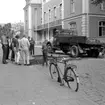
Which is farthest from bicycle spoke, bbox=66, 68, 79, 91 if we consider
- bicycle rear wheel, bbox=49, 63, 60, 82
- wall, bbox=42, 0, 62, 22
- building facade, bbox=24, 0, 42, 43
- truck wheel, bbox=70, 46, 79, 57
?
building facade, bbox=24, 0, 42, 43

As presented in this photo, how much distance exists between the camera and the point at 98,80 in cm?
837

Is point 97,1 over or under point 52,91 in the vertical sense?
over

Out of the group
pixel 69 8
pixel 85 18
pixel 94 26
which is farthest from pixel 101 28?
pixel 69 8

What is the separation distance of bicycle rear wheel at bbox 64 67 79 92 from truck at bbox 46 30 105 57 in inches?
426

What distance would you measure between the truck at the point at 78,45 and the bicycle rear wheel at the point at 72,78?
35.5 feet

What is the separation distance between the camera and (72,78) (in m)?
6.69

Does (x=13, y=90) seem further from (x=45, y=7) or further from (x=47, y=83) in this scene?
(x=45, y=7)

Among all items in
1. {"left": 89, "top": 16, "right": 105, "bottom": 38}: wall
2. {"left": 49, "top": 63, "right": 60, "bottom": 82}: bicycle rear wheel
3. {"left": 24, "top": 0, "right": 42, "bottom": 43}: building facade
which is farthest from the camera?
{"left": 24, "top": 0, "right": 42, "bottom": 43}: building facade

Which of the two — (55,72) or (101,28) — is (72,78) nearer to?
(55,72)

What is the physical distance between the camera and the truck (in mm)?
17859

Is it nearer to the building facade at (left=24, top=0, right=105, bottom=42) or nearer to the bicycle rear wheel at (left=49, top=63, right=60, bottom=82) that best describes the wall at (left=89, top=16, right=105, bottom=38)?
the building facade at (left=24, top=0, right=105, bottom=42)

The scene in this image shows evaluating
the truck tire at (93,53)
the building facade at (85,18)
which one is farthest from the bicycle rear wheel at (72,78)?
the building facade at (85,18)

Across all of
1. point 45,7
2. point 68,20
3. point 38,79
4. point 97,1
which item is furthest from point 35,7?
point 38,79

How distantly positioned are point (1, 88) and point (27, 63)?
18.2ft
